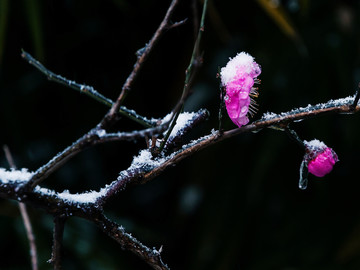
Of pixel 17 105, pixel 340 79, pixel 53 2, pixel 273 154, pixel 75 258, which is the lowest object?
pixel 75 258

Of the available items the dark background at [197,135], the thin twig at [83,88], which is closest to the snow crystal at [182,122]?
the thin twig at [83,88]

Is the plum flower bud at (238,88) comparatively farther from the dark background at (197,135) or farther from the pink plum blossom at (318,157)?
the dark background at (197,135)

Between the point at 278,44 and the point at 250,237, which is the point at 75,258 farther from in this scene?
the point at 278,44

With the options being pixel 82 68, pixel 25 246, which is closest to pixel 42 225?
pixel 25 246

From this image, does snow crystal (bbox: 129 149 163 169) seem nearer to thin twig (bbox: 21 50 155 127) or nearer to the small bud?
thin twig (bbox: 21 50 155 127)

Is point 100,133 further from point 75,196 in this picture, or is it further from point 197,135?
point 197,135

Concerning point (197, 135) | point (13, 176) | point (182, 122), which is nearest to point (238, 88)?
point (182, 122)

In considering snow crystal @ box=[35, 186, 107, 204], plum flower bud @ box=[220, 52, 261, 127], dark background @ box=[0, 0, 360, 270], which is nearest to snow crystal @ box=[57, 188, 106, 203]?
snow crystal @ box=[35, 186, 107, 204]
